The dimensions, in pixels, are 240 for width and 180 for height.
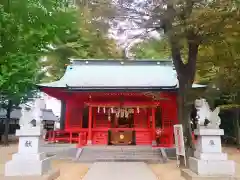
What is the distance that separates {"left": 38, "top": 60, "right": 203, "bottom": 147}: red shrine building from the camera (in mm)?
15600

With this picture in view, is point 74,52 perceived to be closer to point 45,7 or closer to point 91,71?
point 91,71

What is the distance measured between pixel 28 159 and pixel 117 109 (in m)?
9.12

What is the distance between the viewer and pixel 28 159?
777 centimetres


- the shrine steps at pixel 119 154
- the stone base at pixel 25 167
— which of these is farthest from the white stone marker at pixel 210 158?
the shrine steps at pixel 119 154

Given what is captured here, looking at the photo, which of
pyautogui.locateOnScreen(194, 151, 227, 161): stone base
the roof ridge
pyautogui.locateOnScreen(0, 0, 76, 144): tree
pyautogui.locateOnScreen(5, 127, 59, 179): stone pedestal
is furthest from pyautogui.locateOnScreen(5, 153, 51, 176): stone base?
the roof ridge

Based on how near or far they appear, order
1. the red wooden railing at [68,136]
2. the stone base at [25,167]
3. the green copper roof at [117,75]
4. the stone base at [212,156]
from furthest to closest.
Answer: the green copper roof at [117,75], the red wooden railing at [68,136], the stone base at [25,167], the stone base at [212,156]

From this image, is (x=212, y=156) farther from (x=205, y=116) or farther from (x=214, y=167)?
(x=205, y=116)

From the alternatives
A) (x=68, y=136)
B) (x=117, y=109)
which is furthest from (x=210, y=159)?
(x=68, y=136)

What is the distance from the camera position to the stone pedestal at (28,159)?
7.64 meters

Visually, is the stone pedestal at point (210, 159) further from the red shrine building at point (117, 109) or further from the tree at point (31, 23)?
the red shrine building at point (117, 109)

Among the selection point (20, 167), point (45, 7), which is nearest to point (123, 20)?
point (45, 7)

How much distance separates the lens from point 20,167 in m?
7.67

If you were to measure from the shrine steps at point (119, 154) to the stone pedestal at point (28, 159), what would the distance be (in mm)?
4697

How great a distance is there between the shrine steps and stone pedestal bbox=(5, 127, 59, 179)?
4697 mm
